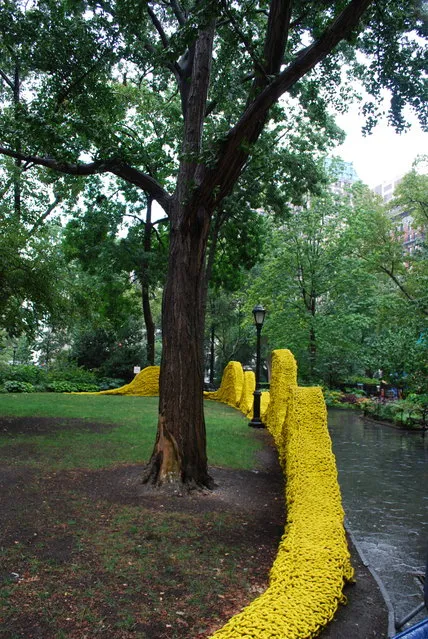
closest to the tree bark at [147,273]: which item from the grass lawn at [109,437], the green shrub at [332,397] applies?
the grass lawn at [109,437]

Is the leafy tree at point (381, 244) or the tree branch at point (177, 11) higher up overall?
the leafy tree at point (381, 244)

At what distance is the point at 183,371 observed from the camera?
24.1 ft

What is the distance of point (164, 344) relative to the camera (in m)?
7.52

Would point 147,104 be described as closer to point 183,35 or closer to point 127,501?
point 183,35

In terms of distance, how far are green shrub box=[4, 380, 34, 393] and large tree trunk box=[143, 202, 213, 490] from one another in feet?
57.9

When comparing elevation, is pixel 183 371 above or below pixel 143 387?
above

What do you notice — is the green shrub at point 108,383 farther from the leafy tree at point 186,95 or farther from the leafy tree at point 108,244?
the leafy tree at point 186,95

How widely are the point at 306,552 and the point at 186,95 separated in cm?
749

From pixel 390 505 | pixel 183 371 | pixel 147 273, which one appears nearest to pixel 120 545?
pixel 183 371

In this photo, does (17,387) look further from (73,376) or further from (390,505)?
(390,505)

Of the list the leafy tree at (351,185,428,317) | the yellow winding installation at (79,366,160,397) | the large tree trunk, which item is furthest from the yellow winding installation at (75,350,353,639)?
the leafy tree at (351,185,428,317)

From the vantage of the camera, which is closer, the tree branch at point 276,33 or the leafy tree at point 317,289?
the tree branch at point 276,33

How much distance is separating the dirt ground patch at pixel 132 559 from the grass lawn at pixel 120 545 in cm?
1

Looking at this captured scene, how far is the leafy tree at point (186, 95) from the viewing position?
6305 mm
